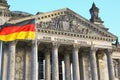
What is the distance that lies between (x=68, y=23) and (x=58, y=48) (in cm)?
394

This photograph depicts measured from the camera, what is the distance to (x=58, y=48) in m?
36.3

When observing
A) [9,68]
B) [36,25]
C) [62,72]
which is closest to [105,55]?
[62,72]

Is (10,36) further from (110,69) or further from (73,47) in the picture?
(110,69)

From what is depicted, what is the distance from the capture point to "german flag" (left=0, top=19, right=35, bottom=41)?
2950 cm

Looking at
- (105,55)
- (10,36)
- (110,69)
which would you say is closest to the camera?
(10,36)

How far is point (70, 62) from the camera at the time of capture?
3819 cm

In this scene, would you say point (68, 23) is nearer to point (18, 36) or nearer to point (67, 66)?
point (67, 66)

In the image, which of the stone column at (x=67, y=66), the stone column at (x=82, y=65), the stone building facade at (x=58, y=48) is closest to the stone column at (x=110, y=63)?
the stone building facade at (x=58, y=48)

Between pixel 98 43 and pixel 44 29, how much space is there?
28.5ft

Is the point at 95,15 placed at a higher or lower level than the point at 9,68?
higher

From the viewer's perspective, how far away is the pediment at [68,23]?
1321 inches

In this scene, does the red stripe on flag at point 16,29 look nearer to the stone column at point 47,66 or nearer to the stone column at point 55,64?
the stone column at point 55,64

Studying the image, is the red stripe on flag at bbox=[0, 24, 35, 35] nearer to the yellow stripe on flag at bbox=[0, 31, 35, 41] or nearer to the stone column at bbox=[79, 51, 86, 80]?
the yellow stripe on flag at bbox=[0, 31, 35, 41]

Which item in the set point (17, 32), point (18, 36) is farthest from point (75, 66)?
point (17, 32)
